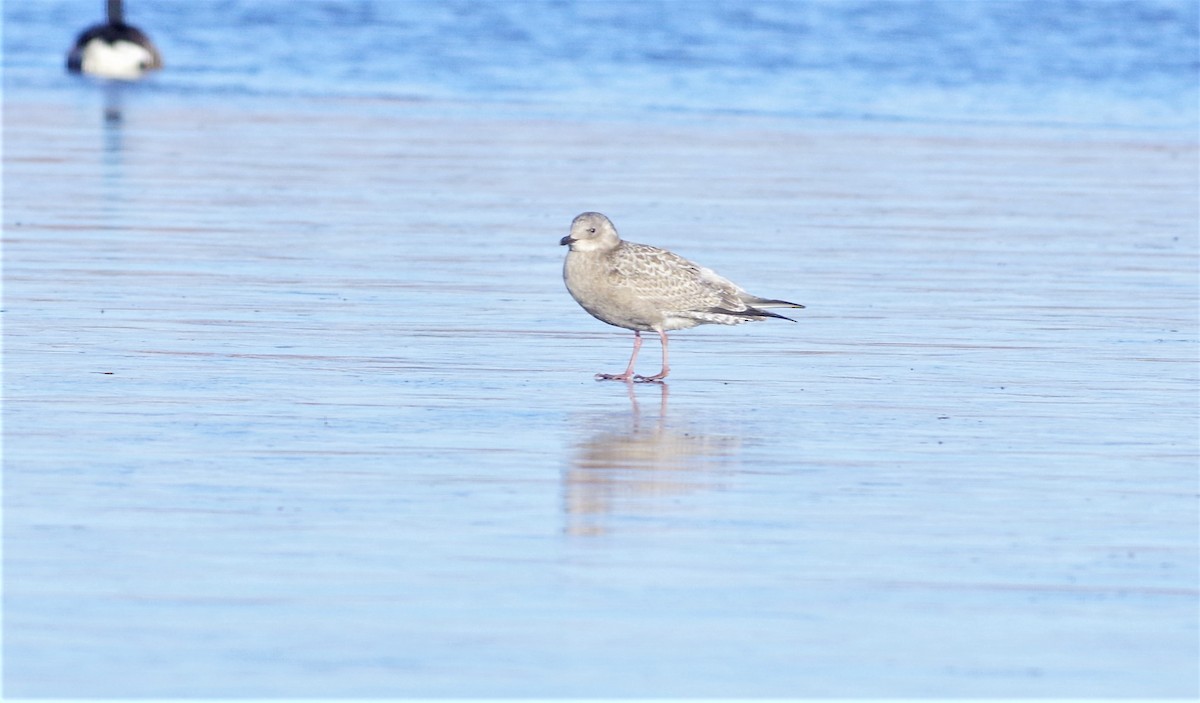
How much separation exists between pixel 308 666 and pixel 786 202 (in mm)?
12657

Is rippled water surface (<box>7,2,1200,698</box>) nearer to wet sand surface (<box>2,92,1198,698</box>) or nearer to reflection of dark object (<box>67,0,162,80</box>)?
wet sand surface (<box>2,92,1198,698</box>)

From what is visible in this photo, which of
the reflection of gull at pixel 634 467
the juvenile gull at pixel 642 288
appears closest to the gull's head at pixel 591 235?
the juvenile gull at pixel 642 288

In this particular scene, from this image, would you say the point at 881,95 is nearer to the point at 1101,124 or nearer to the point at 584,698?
the point at 1101,124

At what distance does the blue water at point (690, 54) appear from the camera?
3028 cm

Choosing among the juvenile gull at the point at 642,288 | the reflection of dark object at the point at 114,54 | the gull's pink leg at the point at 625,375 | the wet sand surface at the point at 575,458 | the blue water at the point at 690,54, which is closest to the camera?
the wet sand surface at the point at 575,458

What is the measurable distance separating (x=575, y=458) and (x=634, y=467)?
218 mm

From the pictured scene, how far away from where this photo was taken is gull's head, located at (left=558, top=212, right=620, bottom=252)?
1023 cm

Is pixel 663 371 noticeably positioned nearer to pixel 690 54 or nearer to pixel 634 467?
pixel 634 467

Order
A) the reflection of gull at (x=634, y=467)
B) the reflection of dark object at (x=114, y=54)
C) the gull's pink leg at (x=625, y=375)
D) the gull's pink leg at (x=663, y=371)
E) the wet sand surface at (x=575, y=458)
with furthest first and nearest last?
1. the reflection of dark object at (x=114, y=54)
2. the gull's pink leg at (x=663, y=371)
3. the gull's pink leg at (x=625, y=375)
4. the reflection of gull at (x=634, y=467)
5. the wet sand surface at (x=575, y=458)

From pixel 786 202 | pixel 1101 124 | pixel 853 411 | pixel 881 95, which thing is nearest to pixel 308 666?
pixel 853 411

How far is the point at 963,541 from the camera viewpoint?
274 inches

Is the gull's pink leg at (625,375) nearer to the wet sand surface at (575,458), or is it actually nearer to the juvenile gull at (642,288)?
the juvenile gull at (642,288)

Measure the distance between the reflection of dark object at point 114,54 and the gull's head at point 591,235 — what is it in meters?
23.2


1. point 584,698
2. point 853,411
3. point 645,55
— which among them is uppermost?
point 645,55
